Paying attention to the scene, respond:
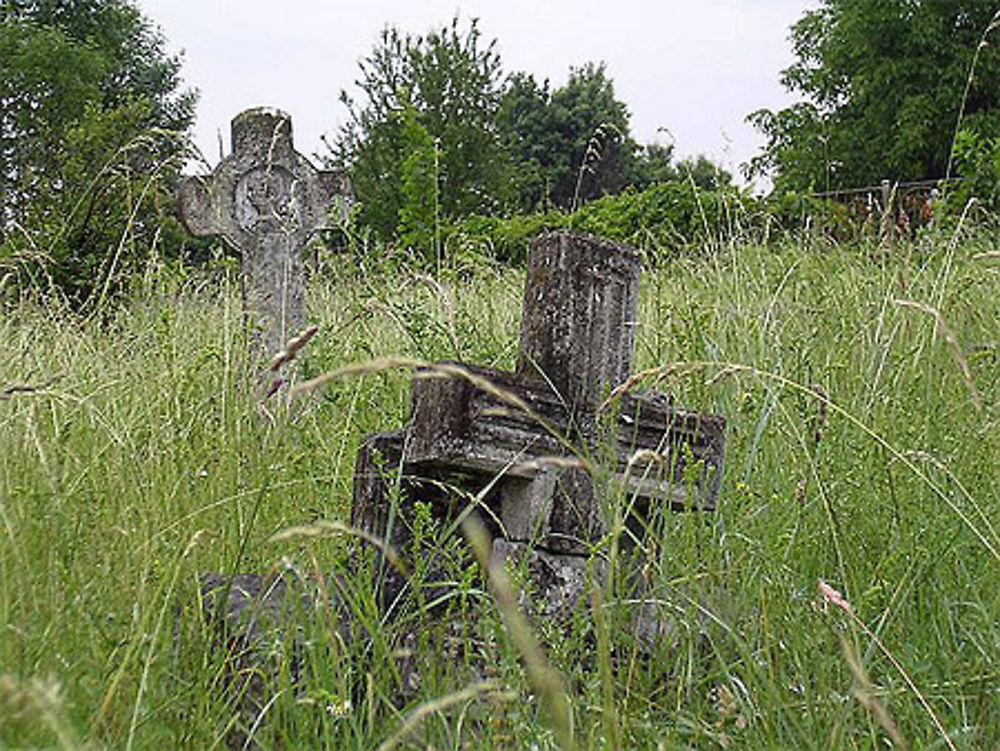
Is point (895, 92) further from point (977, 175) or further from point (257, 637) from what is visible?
point (257, 637)

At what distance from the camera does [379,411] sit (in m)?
3.66

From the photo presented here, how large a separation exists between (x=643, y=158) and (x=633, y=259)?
4169 cm

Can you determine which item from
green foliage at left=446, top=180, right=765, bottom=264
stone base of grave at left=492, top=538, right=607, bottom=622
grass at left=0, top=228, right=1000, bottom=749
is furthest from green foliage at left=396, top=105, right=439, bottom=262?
stone base of grave at left=492, top=538, right=607, bottom=622

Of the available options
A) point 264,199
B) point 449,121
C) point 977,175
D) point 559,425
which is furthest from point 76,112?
Result: point 559,425

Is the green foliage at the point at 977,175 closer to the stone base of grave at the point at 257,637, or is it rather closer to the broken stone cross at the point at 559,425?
the broken stone cross at the point at 559,425

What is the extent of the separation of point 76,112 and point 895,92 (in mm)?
19141

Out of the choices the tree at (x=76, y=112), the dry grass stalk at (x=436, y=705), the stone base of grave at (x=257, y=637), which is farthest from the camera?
the tree at (x=76, y=112)

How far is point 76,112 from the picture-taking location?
29172 millimetres

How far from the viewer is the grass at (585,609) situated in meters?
1.64

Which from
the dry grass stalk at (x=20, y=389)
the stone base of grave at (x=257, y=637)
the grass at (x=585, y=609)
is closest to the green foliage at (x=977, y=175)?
the grass at (x=585, y=609)

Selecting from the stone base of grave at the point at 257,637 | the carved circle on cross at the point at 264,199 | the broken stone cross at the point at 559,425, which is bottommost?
the stone base of grave at the point at 257,637

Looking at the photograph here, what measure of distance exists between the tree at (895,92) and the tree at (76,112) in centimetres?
1433

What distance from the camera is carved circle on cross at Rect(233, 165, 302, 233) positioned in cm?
573

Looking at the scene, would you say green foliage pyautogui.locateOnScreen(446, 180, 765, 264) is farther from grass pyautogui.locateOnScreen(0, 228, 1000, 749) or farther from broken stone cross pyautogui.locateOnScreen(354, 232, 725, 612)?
broken stone cross pyautogui.locateOnScreen(354, 232, 725, 612)
